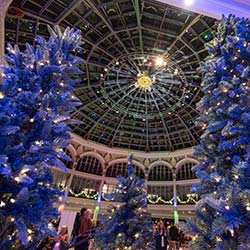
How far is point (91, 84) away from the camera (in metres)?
16.9

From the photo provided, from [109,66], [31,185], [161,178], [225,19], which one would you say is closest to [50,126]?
[31,185]

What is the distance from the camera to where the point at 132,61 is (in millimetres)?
15141

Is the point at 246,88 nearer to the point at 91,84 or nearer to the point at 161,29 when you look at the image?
the point at 161,29

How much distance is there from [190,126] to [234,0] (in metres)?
16.6

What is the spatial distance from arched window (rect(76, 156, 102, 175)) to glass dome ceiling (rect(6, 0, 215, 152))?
8.04ft

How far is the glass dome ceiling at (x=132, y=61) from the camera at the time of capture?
11.9 metres

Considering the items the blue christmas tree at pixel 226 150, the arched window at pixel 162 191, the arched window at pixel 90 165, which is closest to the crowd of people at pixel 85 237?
the blue christmas tree at pixel 226 150

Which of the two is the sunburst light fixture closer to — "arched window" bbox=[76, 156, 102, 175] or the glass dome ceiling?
the glass dome ceiling

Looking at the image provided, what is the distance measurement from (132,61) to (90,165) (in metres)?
13.0

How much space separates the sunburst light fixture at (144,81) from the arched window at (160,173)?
10.5m

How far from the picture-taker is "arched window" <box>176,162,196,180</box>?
848 inches

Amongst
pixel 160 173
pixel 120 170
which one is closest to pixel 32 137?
pixel 120 170

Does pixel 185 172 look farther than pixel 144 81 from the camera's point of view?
Yes

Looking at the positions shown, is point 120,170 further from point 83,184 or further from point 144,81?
point 144,81
